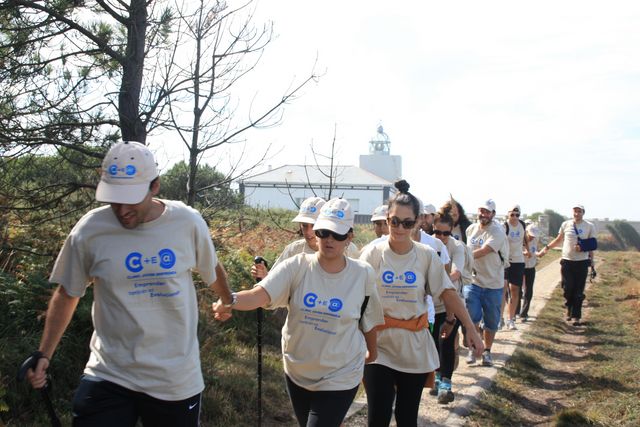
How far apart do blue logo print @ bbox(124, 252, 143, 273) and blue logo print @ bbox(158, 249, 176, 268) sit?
104 millimetres

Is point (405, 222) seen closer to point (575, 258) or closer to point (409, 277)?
point (409, 277)

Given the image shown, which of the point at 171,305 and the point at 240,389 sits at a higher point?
the point at 171,305

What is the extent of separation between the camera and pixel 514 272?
12.3 metres

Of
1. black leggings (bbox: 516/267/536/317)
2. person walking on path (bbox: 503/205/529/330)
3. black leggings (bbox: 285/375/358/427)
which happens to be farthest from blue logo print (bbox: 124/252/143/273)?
black leggings (bbox: 516/267/536/317)

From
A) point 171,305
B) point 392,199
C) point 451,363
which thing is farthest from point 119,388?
point 451,363

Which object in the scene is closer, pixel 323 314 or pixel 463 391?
pixel 323 314

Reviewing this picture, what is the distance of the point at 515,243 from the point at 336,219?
27.9ft

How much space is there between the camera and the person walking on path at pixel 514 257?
1211cm

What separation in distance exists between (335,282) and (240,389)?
3.00 meters

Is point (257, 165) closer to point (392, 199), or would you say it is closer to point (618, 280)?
point (392, 199)

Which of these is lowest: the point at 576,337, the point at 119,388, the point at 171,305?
the point at 576,337

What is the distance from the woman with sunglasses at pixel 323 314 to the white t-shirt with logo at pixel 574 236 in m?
Answer: 9.49

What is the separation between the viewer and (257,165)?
6855 millimetres

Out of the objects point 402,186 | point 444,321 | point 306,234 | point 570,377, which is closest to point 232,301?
point 306,234
